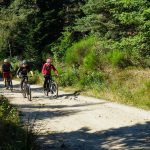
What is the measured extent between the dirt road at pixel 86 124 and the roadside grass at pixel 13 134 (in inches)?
18.8

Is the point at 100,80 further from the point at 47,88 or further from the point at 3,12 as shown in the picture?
the point at 3,12

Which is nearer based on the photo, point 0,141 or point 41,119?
point 0,141

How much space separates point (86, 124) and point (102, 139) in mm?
2088

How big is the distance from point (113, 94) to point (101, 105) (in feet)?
6.23

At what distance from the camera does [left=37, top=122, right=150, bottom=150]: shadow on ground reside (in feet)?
34.9

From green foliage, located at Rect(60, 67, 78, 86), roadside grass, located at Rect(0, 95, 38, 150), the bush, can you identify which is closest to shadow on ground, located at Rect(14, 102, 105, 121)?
roadside grass, located at Rect(0, 95, 38, 150)

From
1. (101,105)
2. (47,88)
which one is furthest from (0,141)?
(47,88)

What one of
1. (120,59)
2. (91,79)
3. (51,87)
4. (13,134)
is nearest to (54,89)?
(51,87)

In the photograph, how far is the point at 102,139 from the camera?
11.4m

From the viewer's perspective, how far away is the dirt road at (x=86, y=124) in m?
11.0

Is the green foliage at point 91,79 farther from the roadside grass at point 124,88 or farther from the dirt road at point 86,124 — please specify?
the dirt road at point 86,124

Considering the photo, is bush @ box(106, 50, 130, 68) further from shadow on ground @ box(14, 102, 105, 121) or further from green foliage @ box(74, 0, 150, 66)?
shadow on ground @ box(14, 102, 105, 121)

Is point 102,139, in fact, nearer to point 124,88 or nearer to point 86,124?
point 86,124

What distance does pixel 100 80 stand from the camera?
21891 mm
